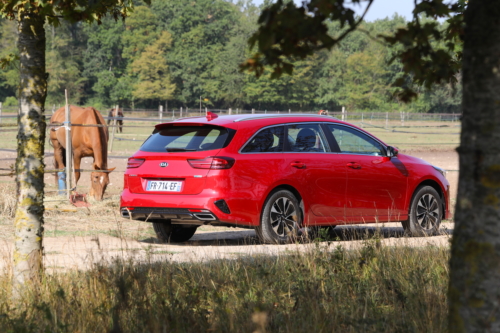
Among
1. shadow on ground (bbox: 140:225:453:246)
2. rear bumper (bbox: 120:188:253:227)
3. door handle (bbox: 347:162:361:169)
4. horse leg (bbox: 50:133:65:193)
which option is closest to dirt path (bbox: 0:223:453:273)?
shadow on ground (bbox: 140:225:453:246)

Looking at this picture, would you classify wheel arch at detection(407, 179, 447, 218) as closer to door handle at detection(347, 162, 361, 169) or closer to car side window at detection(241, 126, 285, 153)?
door handle at detection(347, 162, 361, 169)

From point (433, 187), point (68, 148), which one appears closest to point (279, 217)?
point (433, 187)

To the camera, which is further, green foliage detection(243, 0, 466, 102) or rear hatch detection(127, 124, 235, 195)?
rear hatch detection(127, 124, 235, 195)

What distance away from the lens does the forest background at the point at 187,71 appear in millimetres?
102062

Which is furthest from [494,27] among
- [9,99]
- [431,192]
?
[9,99]

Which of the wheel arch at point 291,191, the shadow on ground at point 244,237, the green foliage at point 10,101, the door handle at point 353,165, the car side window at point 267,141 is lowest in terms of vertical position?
the green foliage at point 10,101

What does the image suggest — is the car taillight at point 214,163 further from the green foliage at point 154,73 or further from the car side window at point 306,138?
the green foliage at point 154,73

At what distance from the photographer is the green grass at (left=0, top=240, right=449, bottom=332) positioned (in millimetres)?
4820

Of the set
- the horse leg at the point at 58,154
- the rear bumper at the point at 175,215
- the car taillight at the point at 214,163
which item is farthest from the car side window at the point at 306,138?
the horse leg at the point at 58,154

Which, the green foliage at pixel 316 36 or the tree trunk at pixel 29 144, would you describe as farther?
the tree trunk at pixel 29 144

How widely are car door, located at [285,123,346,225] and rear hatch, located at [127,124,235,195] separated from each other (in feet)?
3.11

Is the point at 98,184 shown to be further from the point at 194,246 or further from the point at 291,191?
the point at 291,191

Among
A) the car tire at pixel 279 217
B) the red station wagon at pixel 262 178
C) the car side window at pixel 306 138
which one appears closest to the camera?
the red station wagon at pixel 262 178

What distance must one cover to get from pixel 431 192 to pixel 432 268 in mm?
4428
